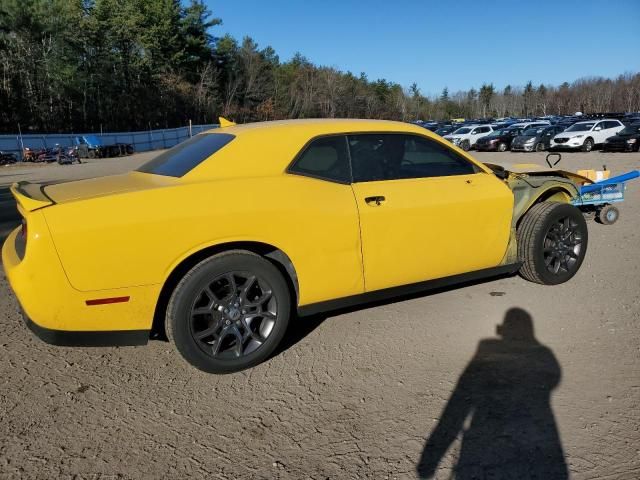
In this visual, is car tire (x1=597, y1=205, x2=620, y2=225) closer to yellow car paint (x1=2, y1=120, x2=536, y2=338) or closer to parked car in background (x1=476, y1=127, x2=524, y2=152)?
yellow car paint (x1=2, y1=120, x2=536, y2=338)

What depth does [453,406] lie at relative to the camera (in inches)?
110

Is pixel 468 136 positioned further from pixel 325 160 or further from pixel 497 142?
pixel 325 160

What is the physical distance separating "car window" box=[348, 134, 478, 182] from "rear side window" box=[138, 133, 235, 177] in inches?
37.0

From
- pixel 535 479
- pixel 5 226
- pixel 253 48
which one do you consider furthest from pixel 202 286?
pixel 253 48

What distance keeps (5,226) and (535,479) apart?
8468mm

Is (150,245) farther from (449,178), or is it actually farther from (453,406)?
(449,178)

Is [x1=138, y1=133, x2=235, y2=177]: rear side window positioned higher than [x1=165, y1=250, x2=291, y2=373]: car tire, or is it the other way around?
[x1=138, y1=133, x2=235, y2=177]: rear side window

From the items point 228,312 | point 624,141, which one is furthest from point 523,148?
point 228,312

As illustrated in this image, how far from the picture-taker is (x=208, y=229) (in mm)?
3021

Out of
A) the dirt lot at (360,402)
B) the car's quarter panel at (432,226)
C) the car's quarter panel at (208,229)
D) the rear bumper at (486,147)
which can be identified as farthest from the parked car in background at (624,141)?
the car's quarter panel at (208,229)

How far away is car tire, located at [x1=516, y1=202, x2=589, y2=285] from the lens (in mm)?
4406

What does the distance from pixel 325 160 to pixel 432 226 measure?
939 mm

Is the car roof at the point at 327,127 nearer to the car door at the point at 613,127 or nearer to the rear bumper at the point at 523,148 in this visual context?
the car door at the point at 613,127

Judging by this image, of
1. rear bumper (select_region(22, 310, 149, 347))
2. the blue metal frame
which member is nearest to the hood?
rear bumper (select_region(22, 310, 149, 347))
